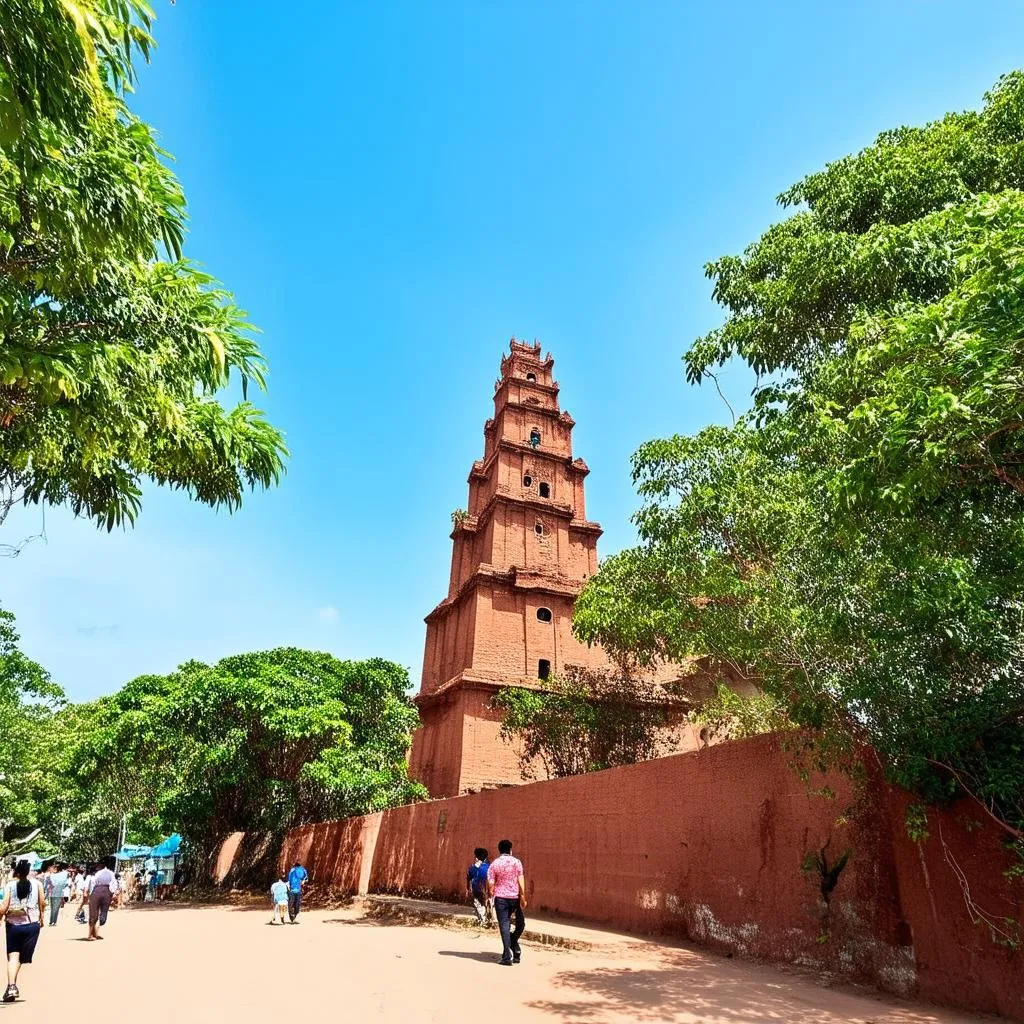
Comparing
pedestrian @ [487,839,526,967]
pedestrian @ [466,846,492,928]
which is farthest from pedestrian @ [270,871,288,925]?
pedestrian @ [487,839,526,967]

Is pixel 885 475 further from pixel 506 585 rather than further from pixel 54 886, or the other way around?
pixel 506 585

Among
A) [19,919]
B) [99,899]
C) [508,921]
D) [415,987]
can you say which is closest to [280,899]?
[99,899]

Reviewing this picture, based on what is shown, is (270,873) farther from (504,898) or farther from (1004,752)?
(1004,752)

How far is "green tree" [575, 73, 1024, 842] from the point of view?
5395mm

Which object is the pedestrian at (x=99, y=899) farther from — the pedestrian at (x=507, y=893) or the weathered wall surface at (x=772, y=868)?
the pedestrian at (x=507, y=893)

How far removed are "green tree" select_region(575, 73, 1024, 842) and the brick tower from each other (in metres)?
14.5

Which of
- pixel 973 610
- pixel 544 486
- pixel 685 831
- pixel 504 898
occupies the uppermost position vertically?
pixel 544 486

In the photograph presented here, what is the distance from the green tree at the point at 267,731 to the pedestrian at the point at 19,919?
439 inches

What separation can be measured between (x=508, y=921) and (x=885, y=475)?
6.59 meters

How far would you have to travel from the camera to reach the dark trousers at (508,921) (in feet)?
27.3

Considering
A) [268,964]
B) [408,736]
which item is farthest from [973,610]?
[408,736]

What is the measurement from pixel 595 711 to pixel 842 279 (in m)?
14.2

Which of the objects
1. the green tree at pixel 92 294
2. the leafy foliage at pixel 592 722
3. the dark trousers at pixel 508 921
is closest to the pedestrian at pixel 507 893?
the dark trousers at pixel 508 921

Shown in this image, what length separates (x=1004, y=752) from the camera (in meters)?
6.02
